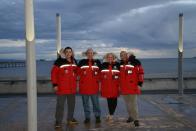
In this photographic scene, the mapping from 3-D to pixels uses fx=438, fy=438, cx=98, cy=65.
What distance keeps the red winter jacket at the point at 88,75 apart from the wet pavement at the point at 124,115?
0.86 m

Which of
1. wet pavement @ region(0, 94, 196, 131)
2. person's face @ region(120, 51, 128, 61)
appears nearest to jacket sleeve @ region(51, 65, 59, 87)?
wet pavement @ region(0, 94, 196, 131)

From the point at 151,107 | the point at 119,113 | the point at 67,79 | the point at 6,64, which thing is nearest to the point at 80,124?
the point at 67,79

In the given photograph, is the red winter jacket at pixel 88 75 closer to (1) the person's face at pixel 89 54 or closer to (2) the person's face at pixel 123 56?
(1) the person's face at pixel 89 54

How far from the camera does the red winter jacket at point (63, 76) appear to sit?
34.6ft

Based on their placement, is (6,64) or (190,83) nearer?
(190,83)

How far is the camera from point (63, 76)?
416 inches

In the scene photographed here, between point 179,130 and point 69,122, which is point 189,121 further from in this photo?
point 69,122

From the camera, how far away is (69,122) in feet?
36.0

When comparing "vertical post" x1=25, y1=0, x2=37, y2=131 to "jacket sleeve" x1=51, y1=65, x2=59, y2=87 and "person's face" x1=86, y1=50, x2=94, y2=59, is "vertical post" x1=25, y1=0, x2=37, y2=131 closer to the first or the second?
"jacket sleeve" x1=51, y1=65, x2=59, y2=87

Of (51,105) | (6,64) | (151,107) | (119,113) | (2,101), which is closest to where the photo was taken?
(119,113)

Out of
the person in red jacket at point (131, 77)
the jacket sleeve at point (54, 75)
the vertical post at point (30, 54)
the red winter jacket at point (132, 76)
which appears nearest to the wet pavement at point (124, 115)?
the person in red jacket at point (131, 77)

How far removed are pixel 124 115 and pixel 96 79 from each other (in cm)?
180

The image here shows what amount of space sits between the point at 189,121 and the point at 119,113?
2.35 meters

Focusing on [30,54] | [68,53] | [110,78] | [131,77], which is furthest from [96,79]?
[30,54]
